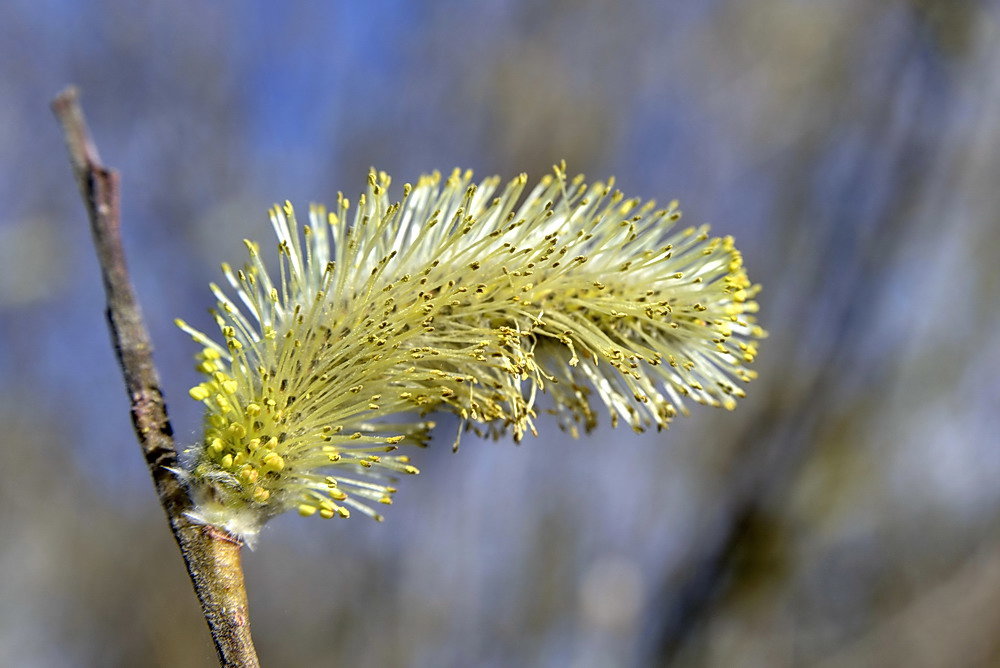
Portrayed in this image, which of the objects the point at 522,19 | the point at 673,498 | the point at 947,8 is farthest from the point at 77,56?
the point at 947,8

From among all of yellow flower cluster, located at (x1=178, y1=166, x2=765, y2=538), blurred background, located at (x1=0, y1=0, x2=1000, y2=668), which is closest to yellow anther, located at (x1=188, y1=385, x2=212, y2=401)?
yellow flower cluster, located at (x1=178, y1=166, x2=765, y2=538)

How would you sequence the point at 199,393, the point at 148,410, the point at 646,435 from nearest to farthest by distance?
1. the point at 148,410
2. the point at 199,393
3. the point at 646,435

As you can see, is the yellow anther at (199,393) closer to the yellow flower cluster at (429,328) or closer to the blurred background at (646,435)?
the yellow flower cluster at (429,328)

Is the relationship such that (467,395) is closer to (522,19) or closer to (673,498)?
(673,498)

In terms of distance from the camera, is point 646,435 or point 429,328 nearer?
point 429,328

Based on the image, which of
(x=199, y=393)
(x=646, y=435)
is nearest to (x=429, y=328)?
(x=199, y=393)

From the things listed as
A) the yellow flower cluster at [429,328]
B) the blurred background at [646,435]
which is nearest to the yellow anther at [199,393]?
the yellow flower cluster at [429,328]

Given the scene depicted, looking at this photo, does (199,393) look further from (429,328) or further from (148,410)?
(429,328)
